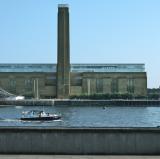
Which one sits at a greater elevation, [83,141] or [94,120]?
[83,141]

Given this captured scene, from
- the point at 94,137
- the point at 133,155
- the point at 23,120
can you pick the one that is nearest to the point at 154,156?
the point at 133,155

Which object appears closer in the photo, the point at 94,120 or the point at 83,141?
the point at 83,141

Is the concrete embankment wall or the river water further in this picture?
the river water

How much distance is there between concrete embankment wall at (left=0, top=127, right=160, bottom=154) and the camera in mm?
18578

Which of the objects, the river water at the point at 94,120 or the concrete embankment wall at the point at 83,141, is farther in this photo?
the river water at the point at 94,120

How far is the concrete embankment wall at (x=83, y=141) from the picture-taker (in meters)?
18.6

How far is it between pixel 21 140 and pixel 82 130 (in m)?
2.16

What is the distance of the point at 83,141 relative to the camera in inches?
735

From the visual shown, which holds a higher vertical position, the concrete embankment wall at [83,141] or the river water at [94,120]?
the concrete embankment wall at [83,141]

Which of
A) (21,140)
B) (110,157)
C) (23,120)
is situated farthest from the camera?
(23,120)

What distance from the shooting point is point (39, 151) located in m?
18.8

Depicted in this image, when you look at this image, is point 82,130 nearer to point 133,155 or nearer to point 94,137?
point 94,137

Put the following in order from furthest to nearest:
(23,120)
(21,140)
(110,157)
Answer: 1. (23,120)
2. (21,140)
3. (110,157)

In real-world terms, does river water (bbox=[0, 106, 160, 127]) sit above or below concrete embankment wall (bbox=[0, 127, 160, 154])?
below
